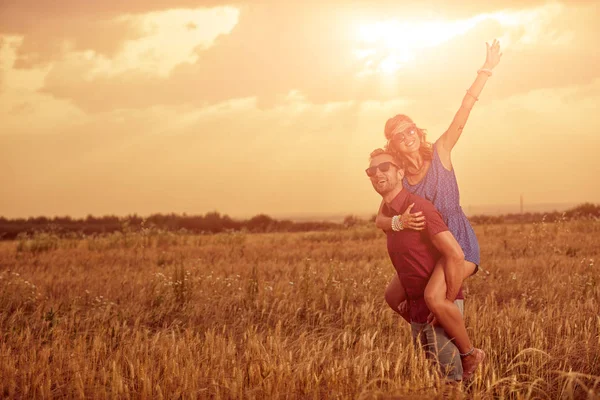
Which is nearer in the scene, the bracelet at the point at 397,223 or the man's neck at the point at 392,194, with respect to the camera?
the bracelet at the point at 397,223

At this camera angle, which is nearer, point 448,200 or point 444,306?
point 444,306

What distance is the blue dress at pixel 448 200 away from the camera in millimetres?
5148

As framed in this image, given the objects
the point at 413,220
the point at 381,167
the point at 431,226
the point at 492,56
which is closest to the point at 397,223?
the point at 413,220

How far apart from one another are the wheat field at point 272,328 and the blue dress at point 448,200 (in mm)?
962

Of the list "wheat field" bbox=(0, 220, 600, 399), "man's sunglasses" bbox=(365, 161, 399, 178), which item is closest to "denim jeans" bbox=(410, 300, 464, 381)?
"wheat field" bbox=(0, 220, 600, 399)

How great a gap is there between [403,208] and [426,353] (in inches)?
54.4

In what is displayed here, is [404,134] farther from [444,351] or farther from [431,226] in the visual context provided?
[444,351]

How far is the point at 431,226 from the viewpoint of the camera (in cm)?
492

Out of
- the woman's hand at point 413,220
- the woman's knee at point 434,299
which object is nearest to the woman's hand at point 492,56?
the woman's hand at point 413,220

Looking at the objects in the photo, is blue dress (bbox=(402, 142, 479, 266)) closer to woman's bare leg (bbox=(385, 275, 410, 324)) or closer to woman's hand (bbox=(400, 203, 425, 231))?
woman's hand (bbox=(400, 203, 425, 231))

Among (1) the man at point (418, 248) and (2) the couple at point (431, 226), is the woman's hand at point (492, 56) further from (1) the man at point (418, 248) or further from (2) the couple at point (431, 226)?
(1) the man at point (418, 248)

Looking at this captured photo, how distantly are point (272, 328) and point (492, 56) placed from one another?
4.70 meters

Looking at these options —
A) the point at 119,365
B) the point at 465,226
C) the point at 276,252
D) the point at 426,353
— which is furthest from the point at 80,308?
the point at 276,252

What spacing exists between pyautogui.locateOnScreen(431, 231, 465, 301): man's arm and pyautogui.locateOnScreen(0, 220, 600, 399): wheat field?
754 mm
